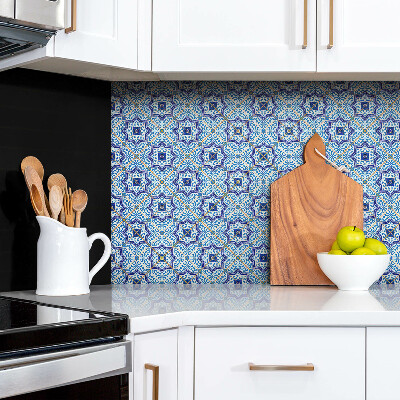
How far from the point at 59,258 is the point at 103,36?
63 centimetres

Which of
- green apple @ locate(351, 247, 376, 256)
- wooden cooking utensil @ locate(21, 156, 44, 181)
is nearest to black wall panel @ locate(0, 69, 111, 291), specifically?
wooden cooking utensil @ locate(21, 156, 44, 181)

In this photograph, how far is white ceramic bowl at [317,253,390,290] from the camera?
1918mm

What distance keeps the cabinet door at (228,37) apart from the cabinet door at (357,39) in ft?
0.12

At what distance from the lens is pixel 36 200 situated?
1814 millimetres

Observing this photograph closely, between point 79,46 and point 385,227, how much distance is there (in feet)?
3.89

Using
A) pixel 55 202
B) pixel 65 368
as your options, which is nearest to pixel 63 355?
pixel 65 368

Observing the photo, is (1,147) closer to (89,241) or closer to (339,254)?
(89,241)

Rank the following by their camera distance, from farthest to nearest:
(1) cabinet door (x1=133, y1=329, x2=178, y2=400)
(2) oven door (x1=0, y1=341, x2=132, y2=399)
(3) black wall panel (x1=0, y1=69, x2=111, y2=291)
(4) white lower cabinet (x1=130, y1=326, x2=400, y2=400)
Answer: (3) black wall panel (x1=0, y1=69, x2=111, y2=291) → (4) white lower cabinet (x1=130, y1=326, x2=400, y2=400) → (1) cabinet door (x1=133, y1=329, x2=178, y2=400) → (2) oven door (x1=0, y1=341, x2=132, y2=399)

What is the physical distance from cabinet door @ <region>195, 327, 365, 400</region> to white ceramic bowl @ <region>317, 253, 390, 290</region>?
15.0 inches

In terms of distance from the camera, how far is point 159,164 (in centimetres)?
219

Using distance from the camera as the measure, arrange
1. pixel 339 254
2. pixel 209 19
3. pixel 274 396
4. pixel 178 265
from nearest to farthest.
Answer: pixel 274 396
pixel 209 19
pixel 339 254
pixel 178 265

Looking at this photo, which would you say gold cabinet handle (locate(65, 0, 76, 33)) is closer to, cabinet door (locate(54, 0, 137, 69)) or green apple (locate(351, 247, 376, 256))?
cabinet door (locate(54, 0, 137, 69))

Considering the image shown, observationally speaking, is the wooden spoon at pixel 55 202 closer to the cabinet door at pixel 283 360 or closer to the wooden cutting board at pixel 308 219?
the cabinet door at pixel 283 360

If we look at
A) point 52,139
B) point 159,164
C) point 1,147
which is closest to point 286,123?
point 159,164
